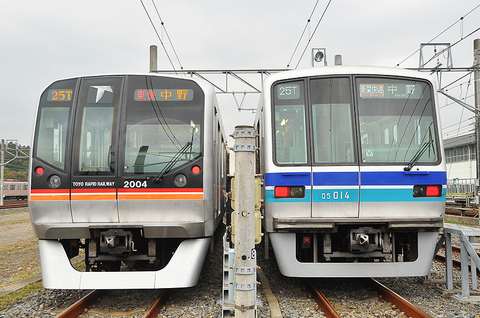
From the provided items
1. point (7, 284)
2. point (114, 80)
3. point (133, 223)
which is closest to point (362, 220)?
point (133, 223)

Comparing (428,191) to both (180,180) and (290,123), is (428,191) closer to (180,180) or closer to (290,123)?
(290,123)

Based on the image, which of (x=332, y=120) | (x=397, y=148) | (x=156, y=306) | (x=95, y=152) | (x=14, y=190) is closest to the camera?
(x=156, y=306)

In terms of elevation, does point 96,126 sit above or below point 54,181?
above

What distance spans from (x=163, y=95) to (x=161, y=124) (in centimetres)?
38

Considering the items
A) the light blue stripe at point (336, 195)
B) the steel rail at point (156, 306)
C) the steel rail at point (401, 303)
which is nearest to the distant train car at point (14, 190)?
the steel rail at point (156, 306)

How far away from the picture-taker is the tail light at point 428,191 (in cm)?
483

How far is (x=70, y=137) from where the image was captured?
4.73m

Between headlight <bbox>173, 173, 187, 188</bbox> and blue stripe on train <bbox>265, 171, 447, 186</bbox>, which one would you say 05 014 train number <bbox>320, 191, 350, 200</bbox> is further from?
headlight <bbox>173, 173, 187, 188</bbox>

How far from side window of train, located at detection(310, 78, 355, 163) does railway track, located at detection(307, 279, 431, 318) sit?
169cm

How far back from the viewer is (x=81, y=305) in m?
4.59

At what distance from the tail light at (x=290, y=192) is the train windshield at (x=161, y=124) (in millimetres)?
1046

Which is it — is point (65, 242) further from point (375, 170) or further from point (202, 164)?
point (375, 170)

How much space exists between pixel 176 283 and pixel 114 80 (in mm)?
2535

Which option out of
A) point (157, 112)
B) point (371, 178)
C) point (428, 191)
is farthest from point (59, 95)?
point (428, 191)
